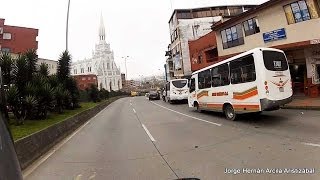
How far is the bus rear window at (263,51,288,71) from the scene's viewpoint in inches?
558

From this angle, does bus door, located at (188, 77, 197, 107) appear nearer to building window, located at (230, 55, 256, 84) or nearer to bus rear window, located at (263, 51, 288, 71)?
building window, located at (230, 55, 256, 84)

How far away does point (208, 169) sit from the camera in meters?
7.25

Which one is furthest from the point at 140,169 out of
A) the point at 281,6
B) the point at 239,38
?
the point at 239,38

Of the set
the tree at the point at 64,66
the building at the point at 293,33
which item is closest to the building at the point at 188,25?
the building at the point at 293,33

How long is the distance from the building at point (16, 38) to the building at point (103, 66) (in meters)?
62.2

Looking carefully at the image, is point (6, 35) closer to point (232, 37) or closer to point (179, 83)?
point (179, 83)

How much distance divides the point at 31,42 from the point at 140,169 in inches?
2646

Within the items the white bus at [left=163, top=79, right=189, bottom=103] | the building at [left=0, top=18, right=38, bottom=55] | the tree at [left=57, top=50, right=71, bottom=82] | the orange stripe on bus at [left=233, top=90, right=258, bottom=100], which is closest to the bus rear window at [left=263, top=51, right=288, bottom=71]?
the orange stripe on bus at [left=233, top=90, right=258, bottom=100]

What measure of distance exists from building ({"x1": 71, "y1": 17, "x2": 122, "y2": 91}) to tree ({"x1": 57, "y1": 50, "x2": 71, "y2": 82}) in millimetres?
103741

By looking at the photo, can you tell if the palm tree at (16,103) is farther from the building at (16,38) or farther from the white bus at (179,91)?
the building at (16,38)

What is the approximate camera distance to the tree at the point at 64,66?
28.1 metres

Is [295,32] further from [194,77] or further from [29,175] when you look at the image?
[29,175]

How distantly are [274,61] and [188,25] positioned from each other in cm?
4747

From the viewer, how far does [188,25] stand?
6091 cm
